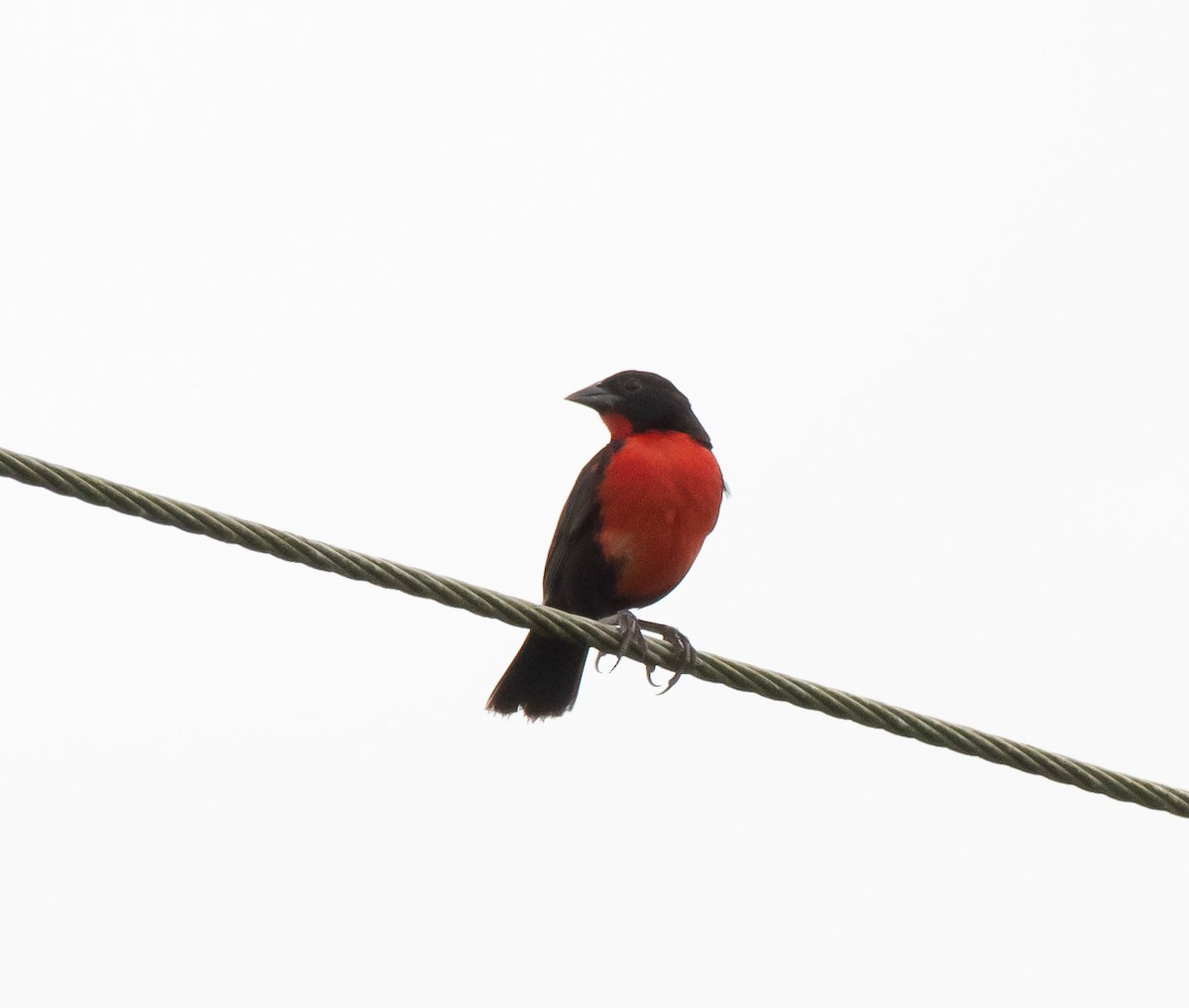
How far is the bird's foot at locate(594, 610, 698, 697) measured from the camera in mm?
5559

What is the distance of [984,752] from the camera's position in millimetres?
4273

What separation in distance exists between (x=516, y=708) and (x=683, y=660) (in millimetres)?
1641

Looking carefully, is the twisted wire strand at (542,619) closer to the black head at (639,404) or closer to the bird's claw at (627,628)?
the bird's claw at (627,628)

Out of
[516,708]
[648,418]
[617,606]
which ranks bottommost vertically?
[516,708]

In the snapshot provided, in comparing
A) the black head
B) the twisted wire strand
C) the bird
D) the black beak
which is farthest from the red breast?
the twisted wire strand

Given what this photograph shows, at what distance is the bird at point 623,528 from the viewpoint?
6.66 metres

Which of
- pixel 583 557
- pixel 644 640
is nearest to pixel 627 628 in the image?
pixel 644 640

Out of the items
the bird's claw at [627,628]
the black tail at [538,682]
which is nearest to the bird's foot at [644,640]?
the bird's claw at [627,628]

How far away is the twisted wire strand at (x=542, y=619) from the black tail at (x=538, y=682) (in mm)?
2212

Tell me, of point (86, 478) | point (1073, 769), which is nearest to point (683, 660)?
point (1073, 769)

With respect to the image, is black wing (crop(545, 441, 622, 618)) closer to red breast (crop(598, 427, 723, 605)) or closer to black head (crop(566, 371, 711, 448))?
red breast (crop(598, 427, 723, 605))

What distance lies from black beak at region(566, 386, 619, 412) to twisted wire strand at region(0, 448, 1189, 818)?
8.64ft

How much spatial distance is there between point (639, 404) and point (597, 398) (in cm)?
23

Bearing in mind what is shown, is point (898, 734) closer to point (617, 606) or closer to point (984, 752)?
point (984, 752)
